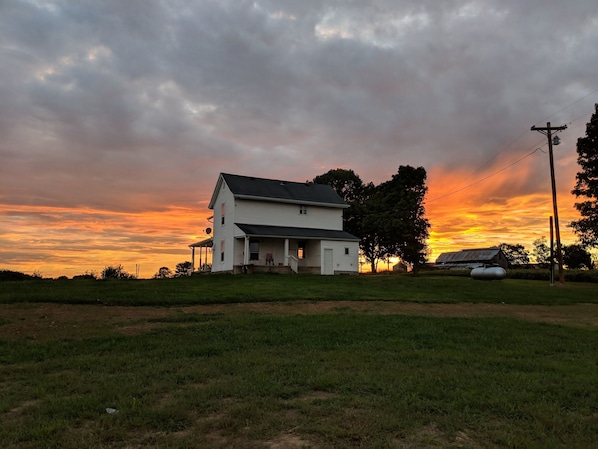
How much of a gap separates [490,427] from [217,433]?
2586mm

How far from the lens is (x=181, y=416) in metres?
4.39

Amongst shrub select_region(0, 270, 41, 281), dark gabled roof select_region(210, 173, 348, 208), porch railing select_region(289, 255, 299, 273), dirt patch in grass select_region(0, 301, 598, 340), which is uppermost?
dark gabled roof select_region(210, 173, 348, 208)

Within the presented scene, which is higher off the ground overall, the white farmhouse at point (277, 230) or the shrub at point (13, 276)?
the white farmhouse at point (277, 230)

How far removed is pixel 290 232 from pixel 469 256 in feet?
154

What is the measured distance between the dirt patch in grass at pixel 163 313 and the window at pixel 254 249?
1736cm

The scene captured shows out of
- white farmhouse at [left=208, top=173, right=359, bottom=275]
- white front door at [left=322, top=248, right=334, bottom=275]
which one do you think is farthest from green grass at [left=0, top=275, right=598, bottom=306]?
white front door at [left=322, top=248, right=334, bottom=275]

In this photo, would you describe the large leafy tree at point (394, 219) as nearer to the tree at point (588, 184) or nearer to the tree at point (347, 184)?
the tree at point (347, 184)

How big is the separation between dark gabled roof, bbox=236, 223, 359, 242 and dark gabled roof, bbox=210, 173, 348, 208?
2.20m

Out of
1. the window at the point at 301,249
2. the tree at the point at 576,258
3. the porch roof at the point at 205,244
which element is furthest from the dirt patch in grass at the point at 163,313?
the tree at the point at 576,258

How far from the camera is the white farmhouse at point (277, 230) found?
3192 cm

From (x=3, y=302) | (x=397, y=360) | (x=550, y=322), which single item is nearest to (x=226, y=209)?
(x=3, y=302)

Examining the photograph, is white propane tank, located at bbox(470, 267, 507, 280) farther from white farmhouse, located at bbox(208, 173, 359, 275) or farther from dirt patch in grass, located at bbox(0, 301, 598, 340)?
dirt patch in grass, located at bbox(0, 301, 598, 340)

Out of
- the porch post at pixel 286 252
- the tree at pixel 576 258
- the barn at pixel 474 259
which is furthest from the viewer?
the barn at pixel 474 259

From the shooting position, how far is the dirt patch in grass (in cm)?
972
